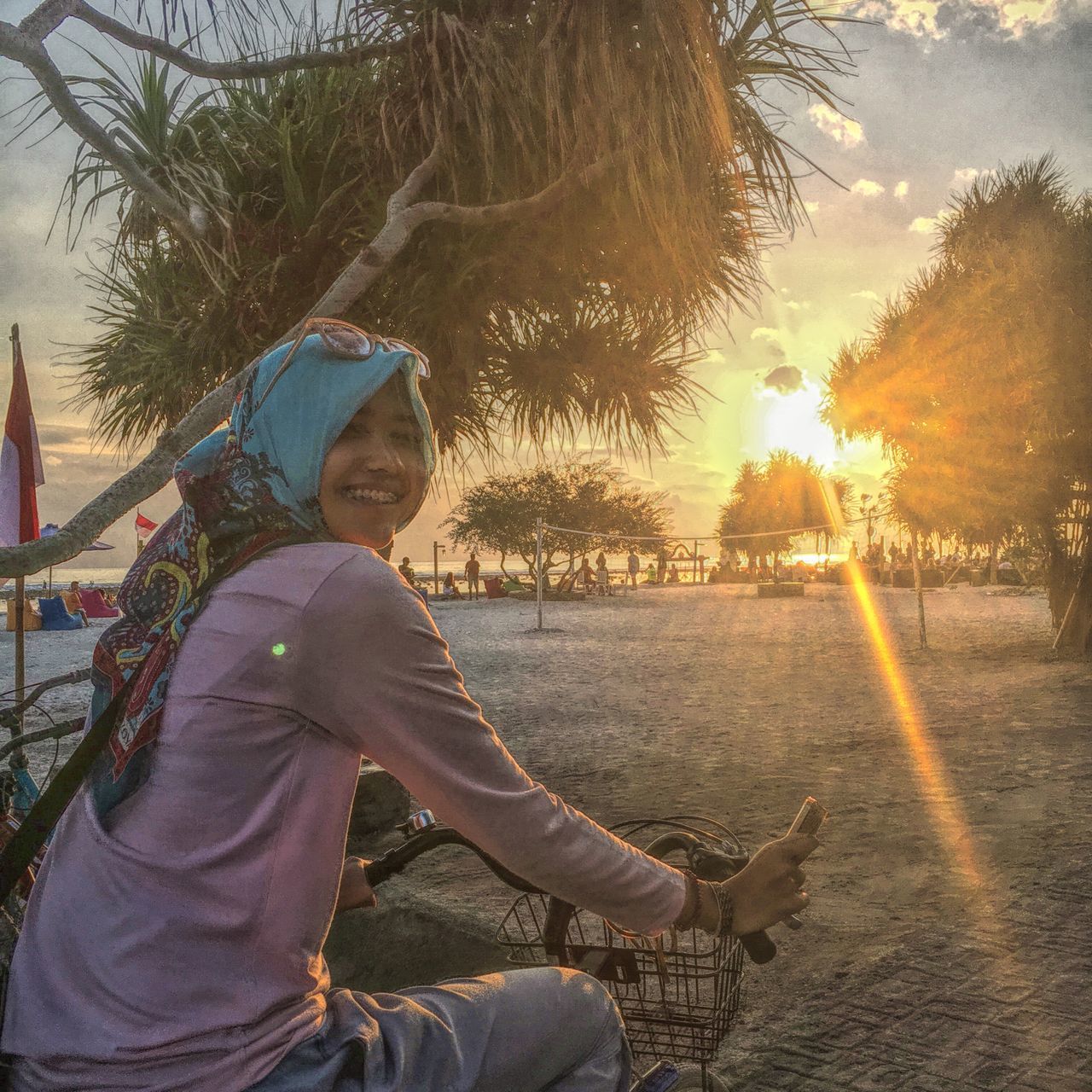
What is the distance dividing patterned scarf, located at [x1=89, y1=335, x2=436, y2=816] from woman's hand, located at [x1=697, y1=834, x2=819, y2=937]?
0.80 metres

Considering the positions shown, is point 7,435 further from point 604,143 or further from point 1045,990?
point 1045,990

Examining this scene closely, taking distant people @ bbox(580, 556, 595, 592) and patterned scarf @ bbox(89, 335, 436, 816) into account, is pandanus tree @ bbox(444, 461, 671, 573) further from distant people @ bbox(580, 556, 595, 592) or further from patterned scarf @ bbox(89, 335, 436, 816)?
patterned scarf @ bbox(89, 335, 436, 816)

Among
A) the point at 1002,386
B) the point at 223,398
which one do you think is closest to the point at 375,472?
the point at 223,398

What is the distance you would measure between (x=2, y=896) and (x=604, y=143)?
4.41 m

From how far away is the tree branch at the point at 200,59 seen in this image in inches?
140

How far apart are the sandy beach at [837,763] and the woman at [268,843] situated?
2063 millimetres

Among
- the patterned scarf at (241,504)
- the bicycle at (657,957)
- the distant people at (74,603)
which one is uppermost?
the patterned scarf at (241,504)

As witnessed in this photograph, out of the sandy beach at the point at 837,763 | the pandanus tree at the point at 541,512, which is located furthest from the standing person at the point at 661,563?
the sandy beach at the point at 837,763

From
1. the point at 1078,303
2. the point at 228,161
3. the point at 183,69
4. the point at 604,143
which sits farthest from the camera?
the point at 1078,303

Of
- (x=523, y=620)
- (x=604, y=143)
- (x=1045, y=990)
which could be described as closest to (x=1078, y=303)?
(x=604, y=143)

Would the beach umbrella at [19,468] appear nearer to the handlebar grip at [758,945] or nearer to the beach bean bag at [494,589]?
the handlebar grip at [758,945]

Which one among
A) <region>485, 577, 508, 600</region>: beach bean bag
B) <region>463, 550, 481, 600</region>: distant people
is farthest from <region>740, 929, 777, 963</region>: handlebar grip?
<region>463, 550, 481, 600</region>: distant people

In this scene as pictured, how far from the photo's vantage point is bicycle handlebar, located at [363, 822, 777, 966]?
1626 mm

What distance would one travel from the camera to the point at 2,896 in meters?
1.29
